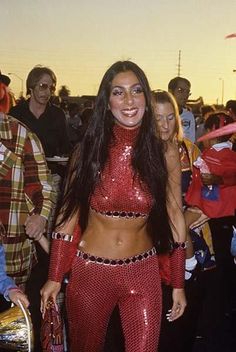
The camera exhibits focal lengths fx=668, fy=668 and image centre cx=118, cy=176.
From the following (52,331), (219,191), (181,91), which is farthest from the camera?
(181,91)

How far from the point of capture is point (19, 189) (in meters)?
4.25

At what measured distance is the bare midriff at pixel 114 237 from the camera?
3.61 m

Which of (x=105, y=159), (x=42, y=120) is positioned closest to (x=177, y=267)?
(x=105, y=159)

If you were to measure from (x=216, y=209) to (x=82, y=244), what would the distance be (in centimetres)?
165

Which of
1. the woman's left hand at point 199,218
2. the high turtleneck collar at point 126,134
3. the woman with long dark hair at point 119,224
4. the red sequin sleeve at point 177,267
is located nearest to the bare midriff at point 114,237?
the woman with long dark hair at point 119,224

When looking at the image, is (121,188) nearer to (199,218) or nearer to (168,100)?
(168,100)

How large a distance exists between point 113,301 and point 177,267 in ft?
1.38

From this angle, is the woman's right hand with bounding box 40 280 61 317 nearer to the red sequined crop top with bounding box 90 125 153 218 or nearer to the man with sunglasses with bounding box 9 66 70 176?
the red sequined crop top with bounding box 90 125 153 218

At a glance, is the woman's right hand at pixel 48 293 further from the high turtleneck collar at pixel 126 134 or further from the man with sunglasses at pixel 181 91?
the man with sunglasses at pixel 181 91

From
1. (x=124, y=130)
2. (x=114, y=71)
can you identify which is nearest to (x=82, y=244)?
(x=124, y=130)

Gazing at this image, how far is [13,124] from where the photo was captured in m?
4.25

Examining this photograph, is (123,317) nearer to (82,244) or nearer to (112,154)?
(82,244)

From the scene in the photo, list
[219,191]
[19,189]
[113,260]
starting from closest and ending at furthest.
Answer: [113,260], [19,189], [219,191]

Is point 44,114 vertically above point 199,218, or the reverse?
point 44,114
